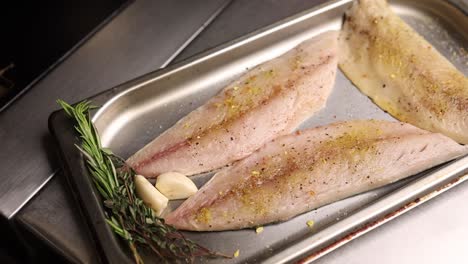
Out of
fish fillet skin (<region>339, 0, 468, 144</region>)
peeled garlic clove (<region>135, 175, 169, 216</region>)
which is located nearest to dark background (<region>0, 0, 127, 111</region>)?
peeled garlic clove (<region>135, 175, 169, 216</region>)

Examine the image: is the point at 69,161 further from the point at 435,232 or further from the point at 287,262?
the point at 435,232

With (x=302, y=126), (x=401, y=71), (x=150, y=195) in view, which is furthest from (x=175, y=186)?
(x=401, y=71)

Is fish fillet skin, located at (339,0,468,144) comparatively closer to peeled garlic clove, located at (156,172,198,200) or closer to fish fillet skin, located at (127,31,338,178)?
fish fillet skin, located at (127,31,338,178)

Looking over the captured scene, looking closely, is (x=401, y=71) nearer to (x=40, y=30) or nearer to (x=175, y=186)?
(x=175, y=186)

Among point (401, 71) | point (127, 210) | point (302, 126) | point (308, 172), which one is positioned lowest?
point (127, 210)

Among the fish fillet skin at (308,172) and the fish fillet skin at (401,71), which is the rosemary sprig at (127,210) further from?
the fish fillet skin at (401,71)

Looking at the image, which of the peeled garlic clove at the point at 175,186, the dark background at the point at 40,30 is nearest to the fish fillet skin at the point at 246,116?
the peeled garlic clove at the point at 175,186
